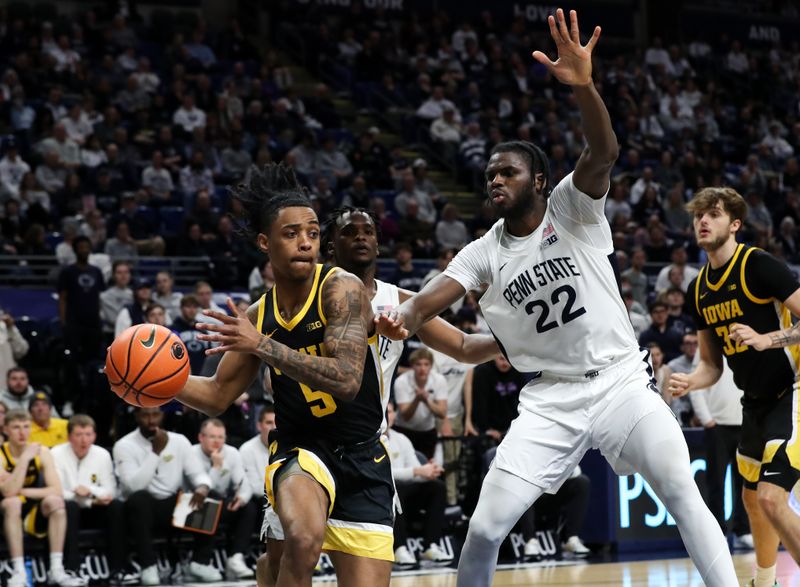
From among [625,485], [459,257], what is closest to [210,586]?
[625,485]

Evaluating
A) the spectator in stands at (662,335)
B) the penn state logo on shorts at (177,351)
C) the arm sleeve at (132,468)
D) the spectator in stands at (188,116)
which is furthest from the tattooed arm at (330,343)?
the spectator in stands at (188,116)

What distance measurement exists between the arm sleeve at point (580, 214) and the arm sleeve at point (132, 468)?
575 centimetres

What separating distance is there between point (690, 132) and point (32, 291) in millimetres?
13901

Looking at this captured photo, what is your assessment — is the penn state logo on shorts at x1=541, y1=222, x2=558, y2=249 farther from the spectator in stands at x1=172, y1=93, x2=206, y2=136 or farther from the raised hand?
the spectator in stands at x1=172, y1=93, x2=206, y2=136

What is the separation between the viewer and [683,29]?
28281 mm

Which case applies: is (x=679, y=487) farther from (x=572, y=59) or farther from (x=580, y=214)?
(x=572, y=59)

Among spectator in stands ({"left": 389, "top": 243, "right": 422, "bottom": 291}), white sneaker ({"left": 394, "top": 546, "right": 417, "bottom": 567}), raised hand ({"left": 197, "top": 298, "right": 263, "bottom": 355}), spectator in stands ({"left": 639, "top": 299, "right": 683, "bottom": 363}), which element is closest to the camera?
raised hand ({"left": 197, "top": 298, "right": 263, "bottom": 355})

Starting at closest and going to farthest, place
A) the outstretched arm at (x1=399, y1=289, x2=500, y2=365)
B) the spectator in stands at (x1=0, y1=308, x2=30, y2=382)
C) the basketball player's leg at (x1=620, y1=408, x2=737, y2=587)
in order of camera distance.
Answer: the basketball player's leg at (x1=620, y1=408, x2=737, y2=587), the outstretched arm at (x1=399, y1=289, x2=500, y2=365), the spectator in stands at (x1=0, y1=308, x2=30, y2=382)

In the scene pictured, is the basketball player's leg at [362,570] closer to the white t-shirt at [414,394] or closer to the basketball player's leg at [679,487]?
the basketball player's leg at [679,487]

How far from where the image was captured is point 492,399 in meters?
11.9

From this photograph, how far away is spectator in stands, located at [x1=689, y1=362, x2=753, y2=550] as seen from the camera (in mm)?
11477

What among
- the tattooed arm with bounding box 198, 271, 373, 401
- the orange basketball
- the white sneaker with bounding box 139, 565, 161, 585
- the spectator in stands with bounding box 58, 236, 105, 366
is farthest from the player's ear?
the spectator in stands with bounding box 58, 236, 105, 366

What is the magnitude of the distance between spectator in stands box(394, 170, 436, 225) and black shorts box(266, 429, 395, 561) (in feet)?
41.0

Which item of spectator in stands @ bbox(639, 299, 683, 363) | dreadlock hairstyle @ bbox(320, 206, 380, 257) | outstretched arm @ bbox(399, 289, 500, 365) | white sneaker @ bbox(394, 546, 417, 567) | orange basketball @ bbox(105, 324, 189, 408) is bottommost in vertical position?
white sneaker @ bbox(394, 546, 417, 567)
